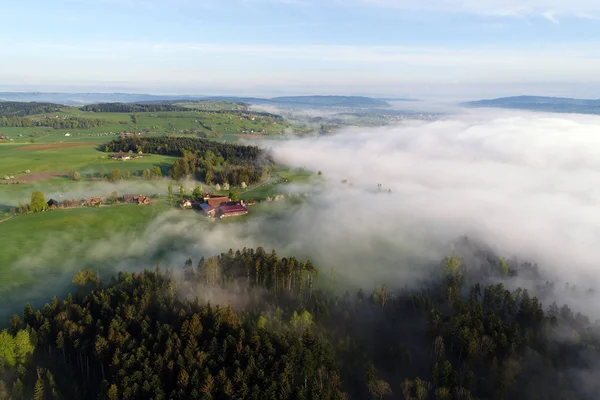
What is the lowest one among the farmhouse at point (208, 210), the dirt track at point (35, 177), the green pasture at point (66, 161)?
the farmhouse at point (208, 210)

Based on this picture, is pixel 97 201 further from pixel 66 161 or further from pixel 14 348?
pixel 14 348

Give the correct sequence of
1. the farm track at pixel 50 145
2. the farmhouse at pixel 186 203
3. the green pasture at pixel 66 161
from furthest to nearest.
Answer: the farm track at pixel 50 145 < the green pasture at pixel 66 161 < the farmhouse at pixel 186 203

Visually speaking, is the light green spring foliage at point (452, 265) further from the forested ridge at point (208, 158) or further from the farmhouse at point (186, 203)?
the forested ridge at point (208, 158)

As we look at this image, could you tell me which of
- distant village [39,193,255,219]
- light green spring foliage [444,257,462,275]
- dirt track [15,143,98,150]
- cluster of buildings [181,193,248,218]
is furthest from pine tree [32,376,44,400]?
dirt track [15,143,98,150]

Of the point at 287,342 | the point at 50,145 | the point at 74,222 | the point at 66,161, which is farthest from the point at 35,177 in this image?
the point at 287,342

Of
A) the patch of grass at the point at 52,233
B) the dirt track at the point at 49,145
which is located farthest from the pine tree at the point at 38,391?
the dirt track at the point at 49,145
